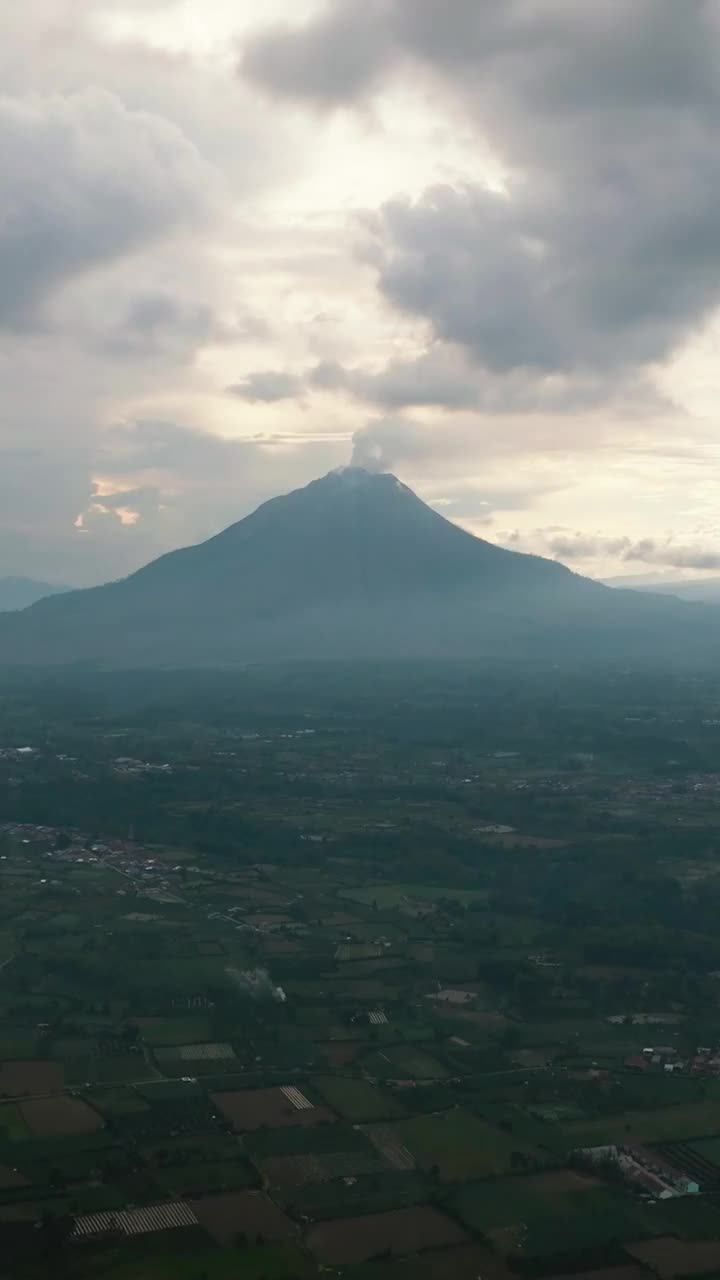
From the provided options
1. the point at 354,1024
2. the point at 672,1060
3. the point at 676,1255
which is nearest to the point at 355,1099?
the point at 354,1024

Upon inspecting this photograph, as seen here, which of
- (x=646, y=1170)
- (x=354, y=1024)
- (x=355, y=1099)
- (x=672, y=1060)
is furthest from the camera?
(x=354, y=1024)

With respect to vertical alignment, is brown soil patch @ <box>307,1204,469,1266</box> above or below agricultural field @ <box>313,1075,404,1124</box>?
below

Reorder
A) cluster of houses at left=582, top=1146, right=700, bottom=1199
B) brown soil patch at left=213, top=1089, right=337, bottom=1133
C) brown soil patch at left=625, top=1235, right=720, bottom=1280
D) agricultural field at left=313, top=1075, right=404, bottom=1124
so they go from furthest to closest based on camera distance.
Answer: agricultural field at left=313, top=1075, right=404, bottom=1124
brown soil patch at left=213, top=1089, right=337, bottom=1133
cluster of houses at left=582, top=1146, right=700, bottom=1199
brown soil patch at left=625, top=1235, right=720, bottom=1280

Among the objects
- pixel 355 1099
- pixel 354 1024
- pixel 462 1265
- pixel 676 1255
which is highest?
pixel 354 1024

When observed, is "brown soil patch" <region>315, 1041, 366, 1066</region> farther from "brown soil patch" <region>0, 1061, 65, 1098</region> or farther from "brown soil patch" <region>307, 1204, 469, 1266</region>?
"brown soil patch" <region>307, 1204, 469, 1266</region>


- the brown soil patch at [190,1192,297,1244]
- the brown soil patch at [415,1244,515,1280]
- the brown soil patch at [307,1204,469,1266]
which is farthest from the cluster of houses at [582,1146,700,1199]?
the brown soil patch at [190,1192,297,1244]

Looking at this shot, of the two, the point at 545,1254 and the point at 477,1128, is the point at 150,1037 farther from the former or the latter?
the point at 545,1254

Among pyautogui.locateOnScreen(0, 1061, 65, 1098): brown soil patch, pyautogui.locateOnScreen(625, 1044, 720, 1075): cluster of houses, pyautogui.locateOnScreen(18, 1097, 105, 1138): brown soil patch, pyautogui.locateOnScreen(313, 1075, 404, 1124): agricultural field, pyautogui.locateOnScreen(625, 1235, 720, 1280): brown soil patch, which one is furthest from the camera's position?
pyautogui.locateOnScreen(625, 1044, 720, 1075): cluster of houses

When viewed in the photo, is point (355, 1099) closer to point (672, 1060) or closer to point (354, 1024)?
point (354, 1024)
